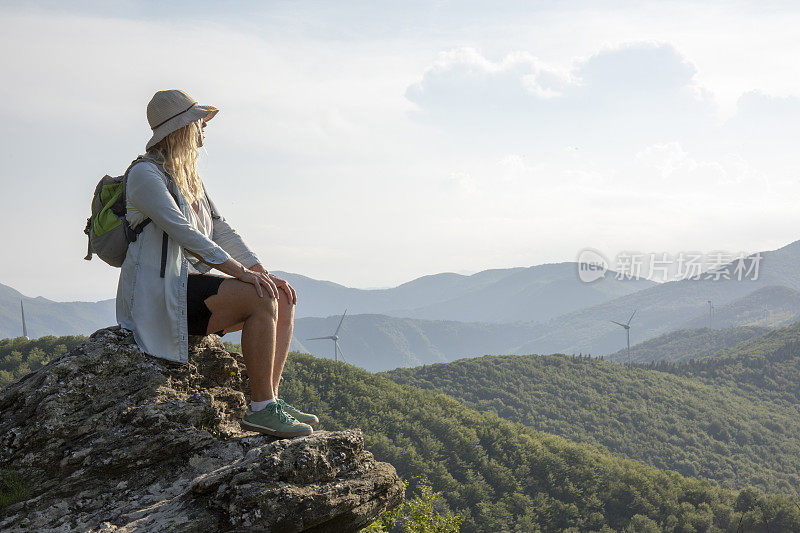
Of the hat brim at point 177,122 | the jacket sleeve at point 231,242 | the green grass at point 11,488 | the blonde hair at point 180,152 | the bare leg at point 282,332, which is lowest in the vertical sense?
the green grass at point 11,488

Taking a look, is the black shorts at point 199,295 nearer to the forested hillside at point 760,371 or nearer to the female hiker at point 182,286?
the female hiker at point 182,286

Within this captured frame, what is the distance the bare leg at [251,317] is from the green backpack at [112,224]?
62 centimetres

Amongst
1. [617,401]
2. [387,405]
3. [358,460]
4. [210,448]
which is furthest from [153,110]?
[617,401]

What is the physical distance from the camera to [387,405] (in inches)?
3519

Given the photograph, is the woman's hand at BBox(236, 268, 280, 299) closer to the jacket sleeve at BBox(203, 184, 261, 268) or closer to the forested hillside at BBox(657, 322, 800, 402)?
the jacket sleeve at BBox(203, 184, 261, 268)

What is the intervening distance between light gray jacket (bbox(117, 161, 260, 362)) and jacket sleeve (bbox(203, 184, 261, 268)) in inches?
30.8

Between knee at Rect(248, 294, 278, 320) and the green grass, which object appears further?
knee at Rect(248, 294, 278, 320)

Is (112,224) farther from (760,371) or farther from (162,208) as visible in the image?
(760,371)

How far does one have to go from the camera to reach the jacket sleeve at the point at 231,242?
6473 millimetres

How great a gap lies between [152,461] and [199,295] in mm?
1437

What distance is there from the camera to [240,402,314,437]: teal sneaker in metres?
5.57

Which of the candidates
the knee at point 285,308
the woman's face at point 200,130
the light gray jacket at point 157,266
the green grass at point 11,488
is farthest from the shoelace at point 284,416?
the woman's face at point 200,130

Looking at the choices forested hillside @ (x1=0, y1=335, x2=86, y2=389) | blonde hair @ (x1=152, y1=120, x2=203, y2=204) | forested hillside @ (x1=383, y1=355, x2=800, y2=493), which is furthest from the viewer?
forested hillside @ (x1=383, y1=355, x2=800, y2=493)

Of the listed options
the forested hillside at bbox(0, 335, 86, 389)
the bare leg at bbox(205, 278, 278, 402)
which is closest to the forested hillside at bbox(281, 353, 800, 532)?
the forested hillside at bbox(0, 335, 86, 389)
